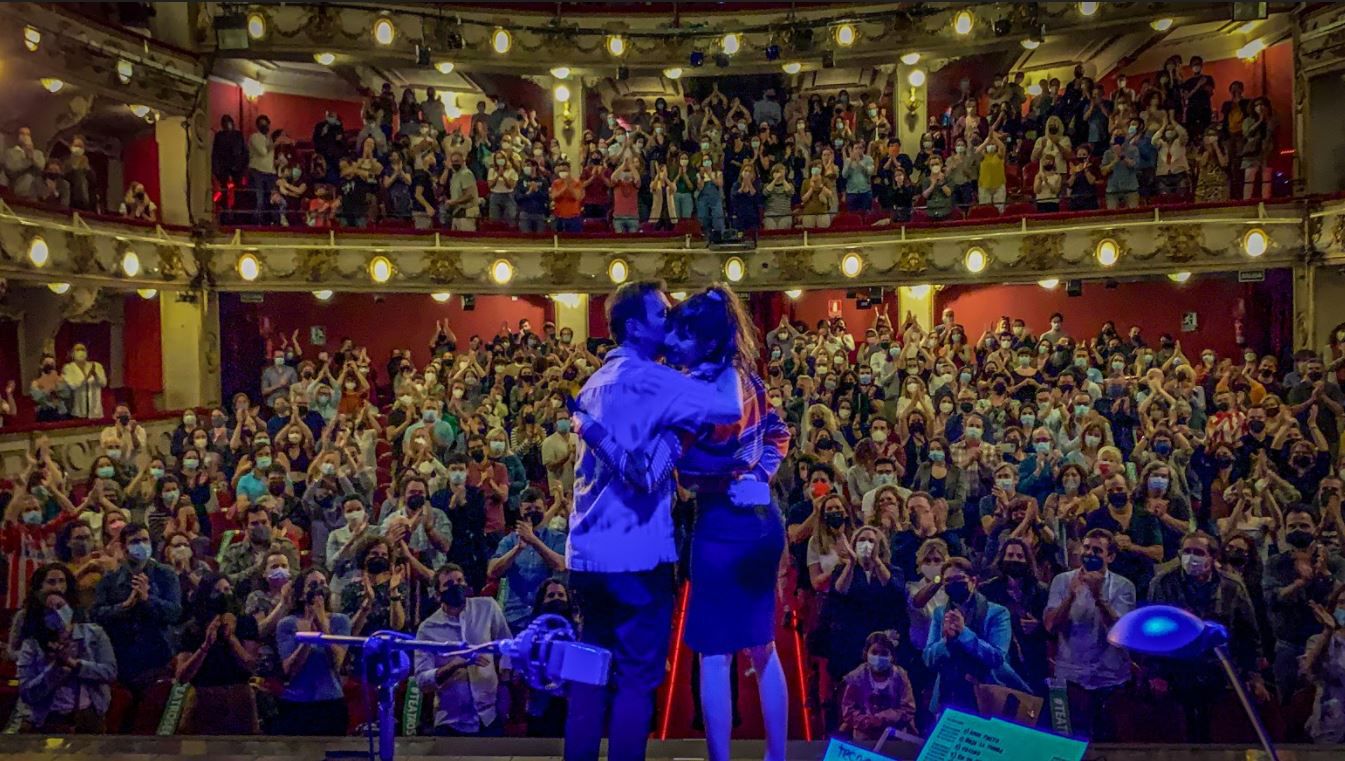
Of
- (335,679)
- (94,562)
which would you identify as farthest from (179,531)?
(335,679)

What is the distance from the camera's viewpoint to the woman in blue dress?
3.20m

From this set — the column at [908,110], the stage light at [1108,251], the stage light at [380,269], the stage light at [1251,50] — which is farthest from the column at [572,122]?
the stage light at [1251,50]

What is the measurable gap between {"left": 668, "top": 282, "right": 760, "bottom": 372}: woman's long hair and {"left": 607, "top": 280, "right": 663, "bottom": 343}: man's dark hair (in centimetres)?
11

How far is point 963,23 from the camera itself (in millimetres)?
15188

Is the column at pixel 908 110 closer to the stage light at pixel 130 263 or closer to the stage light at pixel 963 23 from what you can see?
the stage light at pixel 963 23

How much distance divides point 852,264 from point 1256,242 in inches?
191

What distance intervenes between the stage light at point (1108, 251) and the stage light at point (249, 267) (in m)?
10.9

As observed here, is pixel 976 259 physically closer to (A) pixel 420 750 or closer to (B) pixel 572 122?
(B) pixel 572 122

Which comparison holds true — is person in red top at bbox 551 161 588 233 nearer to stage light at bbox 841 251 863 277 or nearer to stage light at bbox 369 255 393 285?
stage light at bbox 369 255 393 285

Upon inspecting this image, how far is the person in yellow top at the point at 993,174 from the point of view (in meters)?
14.3

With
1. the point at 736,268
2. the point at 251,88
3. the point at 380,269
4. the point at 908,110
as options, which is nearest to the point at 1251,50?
the point at 908,110

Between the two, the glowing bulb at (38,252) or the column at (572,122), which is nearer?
the glowing bulb at (38,252)

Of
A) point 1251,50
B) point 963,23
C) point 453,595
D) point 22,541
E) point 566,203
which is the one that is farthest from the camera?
point 1251,50

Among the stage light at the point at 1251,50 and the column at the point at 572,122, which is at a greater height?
the stage light at the point at 1251,50
